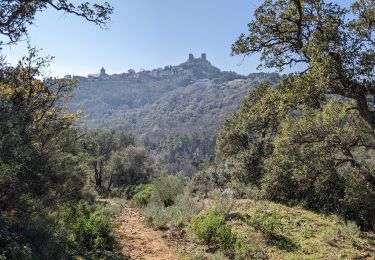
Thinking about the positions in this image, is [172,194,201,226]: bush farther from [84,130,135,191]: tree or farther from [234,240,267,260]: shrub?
[84,130,135,191]: tree

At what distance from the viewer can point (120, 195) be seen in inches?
1516

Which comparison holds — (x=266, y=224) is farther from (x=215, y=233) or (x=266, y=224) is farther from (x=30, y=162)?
(x=30, y=162)

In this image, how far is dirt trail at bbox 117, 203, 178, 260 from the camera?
36.1 ft

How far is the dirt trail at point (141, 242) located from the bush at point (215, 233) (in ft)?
3.47

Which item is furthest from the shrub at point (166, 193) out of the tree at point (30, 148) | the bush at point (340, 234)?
the bush at point (340, 234)

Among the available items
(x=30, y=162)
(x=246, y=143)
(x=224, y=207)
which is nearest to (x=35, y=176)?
(x=30, y=162)

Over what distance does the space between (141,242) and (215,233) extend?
2386mm

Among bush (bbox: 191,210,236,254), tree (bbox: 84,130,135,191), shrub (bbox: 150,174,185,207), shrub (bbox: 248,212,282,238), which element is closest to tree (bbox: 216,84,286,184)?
shrub (bbox: 150,174,185,207)

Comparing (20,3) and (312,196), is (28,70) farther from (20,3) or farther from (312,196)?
(312,196)

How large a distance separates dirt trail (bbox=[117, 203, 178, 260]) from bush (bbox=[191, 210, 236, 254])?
3.47 ft

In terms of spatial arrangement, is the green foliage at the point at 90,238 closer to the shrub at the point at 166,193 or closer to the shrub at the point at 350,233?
the shrub at the point at 350,233

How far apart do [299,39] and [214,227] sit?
599 cm

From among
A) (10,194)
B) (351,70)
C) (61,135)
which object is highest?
(351,70)

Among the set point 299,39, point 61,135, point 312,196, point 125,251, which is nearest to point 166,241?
point 125,251
